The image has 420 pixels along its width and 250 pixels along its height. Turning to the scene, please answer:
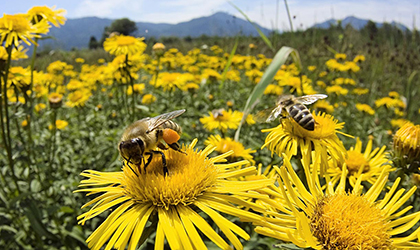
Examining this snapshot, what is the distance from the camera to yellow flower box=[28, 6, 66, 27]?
2.60m

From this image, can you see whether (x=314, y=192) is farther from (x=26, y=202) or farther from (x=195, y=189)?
(x=26, y=202)

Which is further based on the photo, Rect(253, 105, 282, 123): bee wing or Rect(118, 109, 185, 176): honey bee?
Rect(253, 105, 282, 123): bee wing

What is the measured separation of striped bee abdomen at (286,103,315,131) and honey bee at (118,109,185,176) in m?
0.69

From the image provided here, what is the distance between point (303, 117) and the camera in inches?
60.3

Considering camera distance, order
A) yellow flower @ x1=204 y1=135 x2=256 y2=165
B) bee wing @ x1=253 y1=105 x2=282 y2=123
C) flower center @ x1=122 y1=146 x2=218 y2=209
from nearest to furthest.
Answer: flower center @ x1=122 y1=146 x2=218 y2=209
bee wing @ x1=253 y1=105 x2=282 y2=123
yellow flower @ x1=204 y1=135 x2=256 y2=165

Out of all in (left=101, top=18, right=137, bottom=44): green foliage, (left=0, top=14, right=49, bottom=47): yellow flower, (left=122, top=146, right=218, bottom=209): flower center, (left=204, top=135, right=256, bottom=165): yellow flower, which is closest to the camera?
(left=122, top=146, right=218, bottom=209): flower center

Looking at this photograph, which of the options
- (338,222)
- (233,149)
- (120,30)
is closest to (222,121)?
(233,149)

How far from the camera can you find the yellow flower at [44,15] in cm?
260

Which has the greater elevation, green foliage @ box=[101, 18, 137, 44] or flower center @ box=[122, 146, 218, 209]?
green foliage @ box=[101, 18, 137, 44]

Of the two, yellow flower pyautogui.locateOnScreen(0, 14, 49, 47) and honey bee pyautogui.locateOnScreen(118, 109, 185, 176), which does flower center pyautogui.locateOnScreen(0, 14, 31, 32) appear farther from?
honey bee pyautogui.locateOnScreen(118, 109, 185, 176)

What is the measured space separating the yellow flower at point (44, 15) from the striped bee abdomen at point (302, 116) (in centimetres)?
240

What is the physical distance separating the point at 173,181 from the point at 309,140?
2.95 ft

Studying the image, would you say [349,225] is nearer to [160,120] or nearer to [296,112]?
[296,112]

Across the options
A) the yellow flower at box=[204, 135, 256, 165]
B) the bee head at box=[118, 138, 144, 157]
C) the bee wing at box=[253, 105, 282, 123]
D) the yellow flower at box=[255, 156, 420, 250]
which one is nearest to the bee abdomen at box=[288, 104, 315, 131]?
the bee wing at box=[253, 105, 282, 123]
